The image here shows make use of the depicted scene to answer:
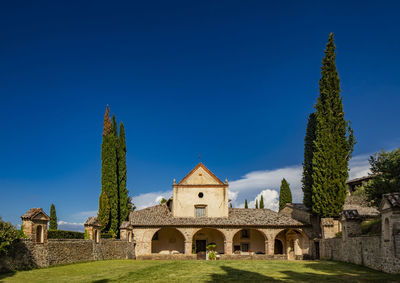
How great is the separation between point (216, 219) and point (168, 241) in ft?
17.9

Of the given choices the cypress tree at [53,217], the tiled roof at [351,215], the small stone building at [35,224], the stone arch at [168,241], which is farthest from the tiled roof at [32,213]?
the cypress tree at [53,217]

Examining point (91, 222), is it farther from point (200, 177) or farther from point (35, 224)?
point (200, 177)

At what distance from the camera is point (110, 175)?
36.5 meters

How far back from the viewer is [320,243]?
95.9 feet

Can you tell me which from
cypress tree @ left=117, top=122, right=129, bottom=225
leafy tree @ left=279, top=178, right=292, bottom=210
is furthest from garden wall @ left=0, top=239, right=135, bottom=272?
leafy tree @ left=279, top=178, right=292, bottom=210

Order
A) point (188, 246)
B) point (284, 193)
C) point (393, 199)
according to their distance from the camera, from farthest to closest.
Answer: point (284, 193) < point (188, 246) < point (393, 199)

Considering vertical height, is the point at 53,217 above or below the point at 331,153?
below

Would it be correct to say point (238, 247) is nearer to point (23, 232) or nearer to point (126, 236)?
point (126, 236)

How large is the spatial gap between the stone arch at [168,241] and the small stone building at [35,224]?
16239 millimetres

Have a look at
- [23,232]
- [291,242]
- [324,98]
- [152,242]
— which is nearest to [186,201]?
[152,242]

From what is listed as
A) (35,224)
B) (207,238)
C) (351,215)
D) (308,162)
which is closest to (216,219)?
(207,238)

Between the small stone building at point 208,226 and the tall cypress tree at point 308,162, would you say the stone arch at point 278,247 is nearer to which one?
the small stone building at point 208,226

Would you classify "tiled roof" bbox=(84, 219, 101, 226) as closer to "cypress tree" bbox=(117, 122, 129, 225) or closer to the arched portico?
"cypress tree" bbox=(117, 122, 129, 225)

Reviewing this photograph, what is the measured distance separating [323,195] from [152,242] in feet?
57.0
